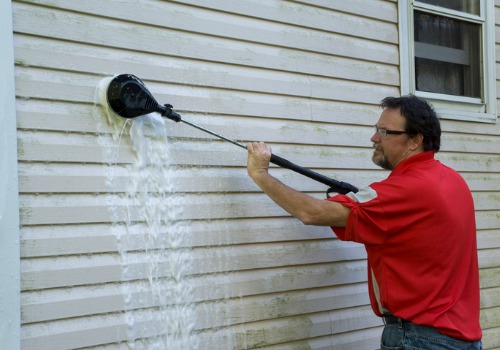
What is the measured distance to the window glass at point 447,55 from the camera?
5047mm

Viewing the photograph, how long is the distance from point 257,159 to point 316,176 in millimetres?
425

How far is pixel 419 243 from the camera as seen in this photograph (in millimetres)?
3377

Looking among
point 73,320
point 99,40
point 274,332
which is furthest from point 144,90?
point 274,332

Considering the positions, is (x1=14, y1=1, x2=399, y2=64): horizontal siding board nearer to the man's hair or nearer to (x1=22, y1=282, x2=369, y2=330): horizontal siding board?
the man's hair

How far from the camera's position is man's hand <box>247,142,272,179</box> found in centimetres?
343

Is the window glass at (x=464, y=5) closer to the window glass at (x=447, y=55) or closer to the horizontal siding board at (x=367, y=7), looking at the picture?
the window glass at (x=447, y=55)

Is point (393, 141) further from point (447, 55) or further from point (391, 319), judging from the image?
point (447, 55)

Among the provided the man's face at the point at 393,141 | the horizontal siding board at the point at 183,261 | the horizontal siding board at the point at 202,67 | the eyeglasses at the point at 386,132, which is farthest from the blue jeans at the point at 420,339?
the horizontal siding board at the point at 202,67

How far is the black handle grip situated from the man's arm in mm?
82

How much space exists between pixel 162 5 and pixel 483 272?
3.17 m

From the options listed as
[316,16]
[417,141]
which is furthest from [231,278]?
[316,16]

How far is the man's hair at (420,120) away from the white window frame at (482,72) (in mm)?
1053

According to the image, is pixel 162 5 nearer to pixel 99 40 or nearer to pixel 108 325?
pixel 99 40

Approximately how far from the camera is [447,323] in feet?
10.9
